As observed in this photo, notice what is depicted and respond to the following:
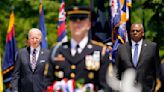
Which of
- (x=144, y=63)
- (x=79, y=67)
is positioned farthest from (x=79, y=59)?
(x=144, y=63)

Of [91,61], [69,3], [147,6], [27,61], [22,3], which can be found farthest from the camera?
[22,3]

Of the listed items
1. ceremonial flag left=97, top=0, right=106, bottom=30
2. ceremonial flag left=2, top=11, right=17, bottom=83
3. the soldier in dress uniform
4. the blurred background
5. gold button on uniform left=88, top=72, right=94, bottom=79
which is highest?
the soldier in dress uniform

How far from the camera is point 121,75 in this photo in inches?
423

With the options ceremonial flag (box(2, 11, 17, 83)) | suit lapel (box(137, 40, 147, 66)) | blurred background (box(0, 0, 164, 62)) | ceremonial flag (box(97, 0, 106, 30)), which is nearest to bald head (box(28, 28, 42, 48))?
suit lapel (box(137, 40, 147, 66))

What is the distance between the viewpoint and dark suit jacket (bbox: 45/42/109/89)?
7969 mm

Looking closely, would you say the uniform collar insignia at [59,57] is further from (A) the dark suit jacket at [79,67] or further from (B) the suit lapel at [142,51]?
(B) the suit lapel at [142,51]

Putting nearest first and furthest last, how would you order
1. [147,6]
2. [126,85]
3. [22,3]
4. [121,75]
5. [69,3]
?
[126,85], [121,75], [147,6], [69,3], [22,3]

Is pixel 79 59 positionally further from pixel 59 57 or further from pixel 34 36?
pixel 34 36

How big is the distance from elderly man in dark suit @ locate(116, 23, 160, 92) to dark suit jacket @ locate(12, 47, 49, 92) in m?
1.66

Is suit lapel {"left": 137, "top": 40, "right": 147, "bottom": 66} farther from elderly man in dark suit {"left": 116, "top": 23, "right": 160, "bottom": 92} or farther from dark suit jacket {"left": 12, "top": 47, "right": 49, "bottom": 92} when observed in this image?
dark suit jacket {"left": 12, "top": 47, "right": 49, "bottom": 92}

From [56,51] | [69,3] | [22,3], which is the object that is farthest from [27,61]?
[22,3]

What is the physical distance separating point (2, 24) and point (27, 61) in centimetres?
2437

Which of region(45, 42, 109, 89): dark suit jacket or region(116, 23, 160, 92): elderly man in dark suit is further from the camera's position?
region(116, 23, 160, 92): elderly man in dark suit

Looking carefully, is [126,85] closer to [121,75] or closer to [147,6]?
[121,75]
